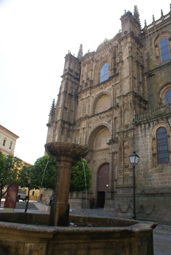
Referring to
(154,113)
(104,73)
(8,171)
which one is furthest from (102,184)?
(104,73)

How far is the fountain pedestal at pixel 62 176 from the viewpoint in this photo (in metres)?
5.49

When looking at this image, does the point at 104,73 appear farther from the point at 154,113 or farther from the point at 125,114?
the point at 154,113

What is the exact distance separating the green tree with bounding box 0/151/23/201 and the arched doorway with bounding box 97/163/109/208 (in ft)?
29.7

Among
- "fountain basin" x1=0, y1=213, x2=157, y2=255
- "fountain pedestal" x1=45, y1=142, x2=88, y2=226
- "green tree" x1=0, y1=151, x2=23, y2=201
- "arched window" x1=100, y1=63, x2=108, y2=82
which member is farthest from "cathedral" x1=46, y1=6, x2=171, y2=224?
"fountain basin" x1=0, y1=213, x2=157, y2=255

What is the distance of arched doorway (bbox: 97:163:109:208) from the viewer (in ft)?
71.2

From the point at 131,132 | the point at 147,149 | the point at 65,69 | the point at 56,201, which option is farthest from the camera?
the point at 65,69

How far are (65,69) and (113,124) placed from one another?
14516 mm

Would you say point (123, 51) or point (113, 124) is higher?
point (123, 51)

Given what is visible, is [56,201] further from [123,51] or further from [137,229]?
[123,51]

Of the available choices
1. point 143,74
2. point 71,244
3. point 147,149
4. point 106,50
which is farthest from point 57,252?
point 106,50

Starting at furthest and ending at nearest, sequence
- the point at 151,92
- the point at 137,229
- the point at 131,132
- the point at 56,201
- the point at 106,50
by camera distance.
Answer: the point at 106,50 < the point at 151,92 < the point at 131,132 < the point at 56,201 < the point at 137,229

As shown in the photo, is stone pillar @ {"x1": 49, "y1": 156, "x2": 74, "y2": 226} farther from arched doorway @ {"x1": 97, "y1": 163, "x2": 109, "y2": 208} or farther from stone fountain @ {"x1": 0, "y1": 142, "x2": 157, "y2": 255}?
arched doorway @ {"x1": 97, "y1": 163, "x2": 109, "y2": 208}

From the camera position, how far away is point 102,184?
864 inches

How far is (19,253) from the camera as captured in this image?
319 centimetres
